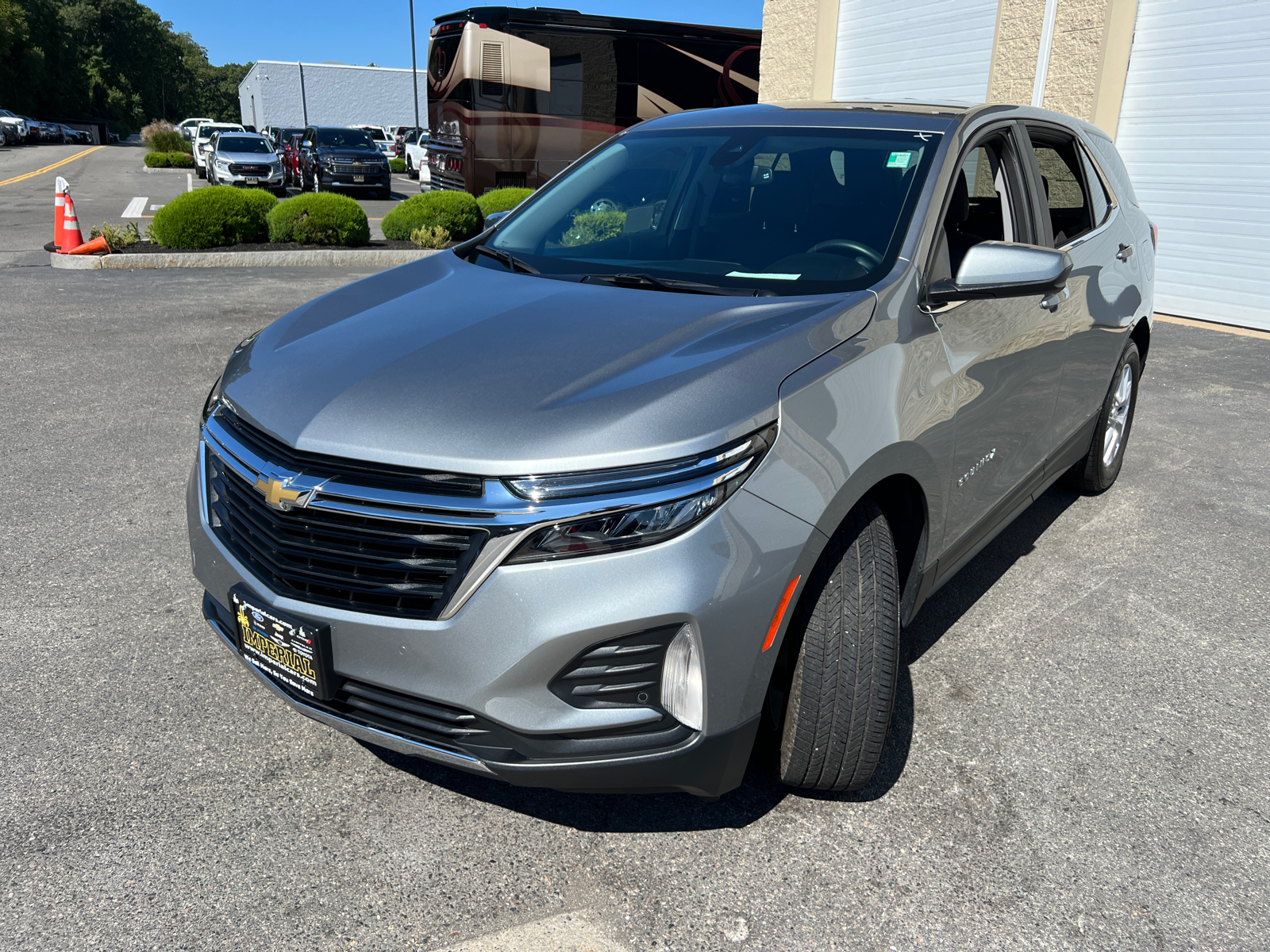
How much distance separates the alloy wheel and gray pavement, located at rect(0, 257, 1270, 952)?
89 cm

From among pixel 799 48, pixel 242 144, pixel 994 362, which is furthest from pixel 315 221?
pixel 242 144

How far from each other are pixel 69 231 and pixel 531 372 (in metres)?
12.0

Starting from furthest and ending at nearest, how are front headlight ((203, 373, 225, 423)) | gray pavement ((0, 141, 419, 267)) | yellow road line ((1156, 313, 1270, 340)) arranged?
1. gray pavement ((0, 141, 419, 267))
2. yellow road line ((1156, 313, 1270, 340))
3. front headlight ((203, 373, 225, 423))

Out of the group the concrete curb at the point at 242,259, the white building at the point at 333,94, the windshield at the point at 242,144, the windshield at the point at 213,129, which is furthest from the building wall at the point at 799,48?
the white building at the point at 333,94

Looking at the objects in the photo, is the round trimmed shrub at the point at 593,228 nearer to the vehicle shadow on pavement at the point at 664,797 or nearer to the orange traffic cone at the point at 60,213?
the vehicle shadow on pavement at the point at 664,797

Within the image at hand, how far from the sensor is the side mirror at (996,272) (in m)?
2.76

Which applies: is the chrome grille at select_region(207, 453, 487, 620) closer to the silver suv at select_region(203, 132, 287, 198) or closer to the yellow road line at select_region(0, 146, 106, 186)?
the silver suv at select_region(203, 132, 287, 198)

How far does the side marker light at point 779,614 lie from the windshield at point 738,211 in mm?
983

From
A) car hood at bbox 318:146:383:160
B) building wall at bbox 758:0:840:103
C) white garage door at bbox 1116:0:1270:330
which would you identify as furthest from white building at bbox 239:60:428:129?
white garage door at bbox 1116:0:1270:330

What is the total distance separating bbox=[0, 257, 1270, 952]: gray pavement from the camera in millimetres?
2207

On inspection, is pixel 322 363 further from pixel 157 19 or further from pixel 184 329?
pixel 157 19

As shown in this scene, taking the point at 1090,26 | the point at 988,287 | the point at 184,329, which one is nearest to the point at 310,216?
the point at 184,329

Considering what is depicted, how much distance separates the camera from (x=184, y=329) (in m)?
8.43

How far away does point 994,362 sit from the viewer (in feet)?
9.97
